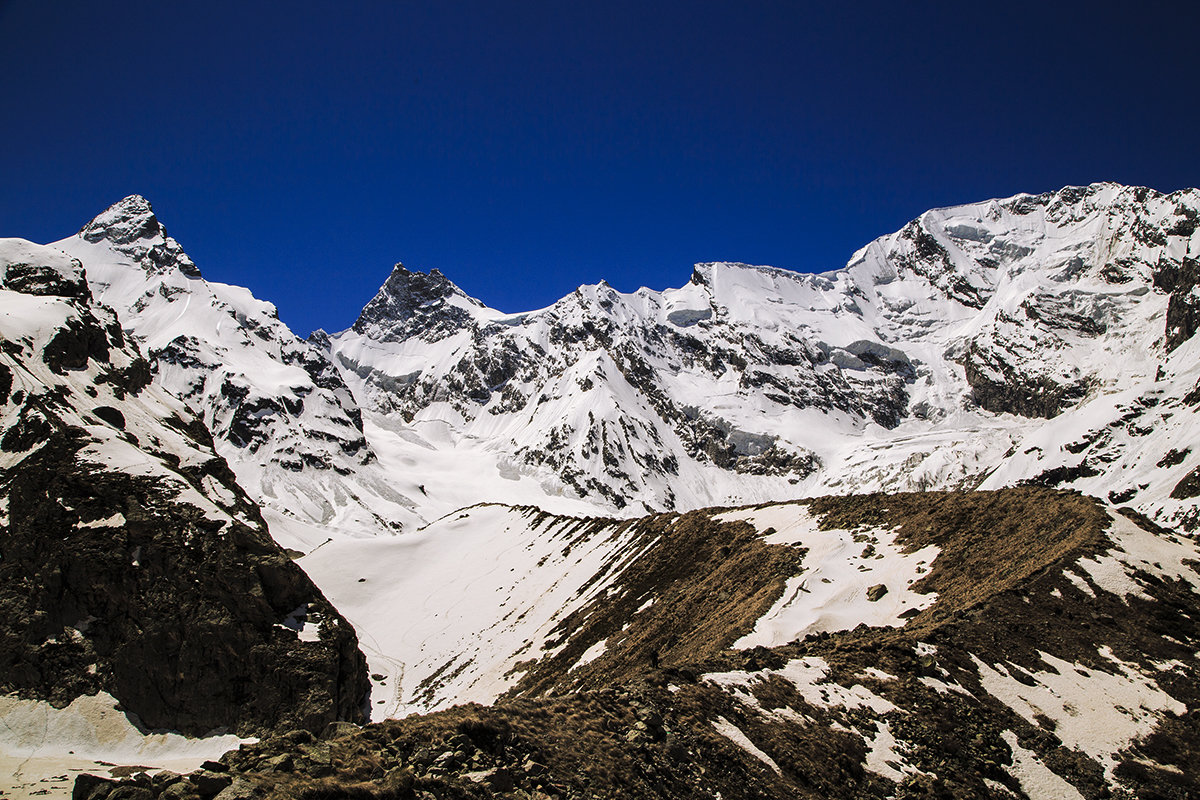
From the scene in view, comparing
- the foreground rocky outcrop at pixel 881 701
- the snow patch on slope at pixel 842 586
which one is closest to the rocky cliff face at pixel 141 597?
the foreground rocky outcrop at pixel 881 701

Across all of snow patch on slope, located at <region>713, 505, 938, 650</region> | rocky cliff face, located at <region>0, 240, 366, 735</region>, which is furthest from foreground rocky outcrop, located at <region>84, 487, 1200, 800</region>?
rocky cliff face, located at <region>0, 240, 366, 735</region>

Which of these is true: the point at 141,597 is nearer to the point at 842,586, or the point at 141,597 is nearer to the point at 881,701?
the point at 842,586

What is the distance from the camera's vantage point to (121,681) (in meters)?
40.7

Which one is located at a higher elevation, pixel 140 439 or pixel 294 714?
pixel 140 439

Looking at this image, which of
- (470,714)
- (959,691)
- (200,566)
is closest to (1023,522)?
(959,691)

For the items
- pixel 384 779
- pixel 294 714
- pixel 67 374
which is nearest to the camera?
pixel 384 779

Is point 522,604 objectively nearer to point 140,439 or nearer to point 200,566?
point 200,566

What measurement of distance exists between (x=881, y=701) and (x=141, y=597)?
48.6 m

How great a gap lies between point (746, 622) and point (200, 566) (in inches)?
1634

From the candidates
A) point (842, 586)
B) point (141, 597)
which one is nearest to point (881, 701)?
point (842, 586)

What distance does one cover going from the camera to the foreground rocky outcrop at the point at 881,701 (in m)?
11.9

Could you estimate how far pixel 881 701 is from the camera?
653 inches

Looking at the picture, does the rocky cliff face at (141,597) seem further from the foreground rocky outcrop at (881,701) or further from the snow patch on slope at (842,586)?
the snow patch on slope at (842,586)

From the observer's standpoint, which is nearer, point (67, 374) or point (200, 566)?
point (200, 566)
